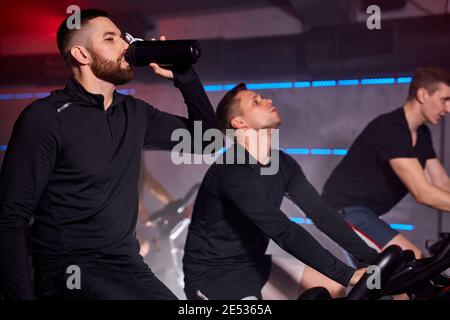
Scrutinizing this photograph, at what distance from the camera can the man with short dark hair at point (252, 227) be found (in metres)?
1.85

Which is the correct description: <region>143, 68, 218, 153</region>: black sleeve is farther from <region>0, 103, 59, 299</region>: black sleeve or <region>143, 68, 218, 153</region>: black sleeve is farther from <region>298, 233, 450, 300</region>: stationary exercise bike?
<region>298, 233, 450, 300</region>: stationary exercise bike

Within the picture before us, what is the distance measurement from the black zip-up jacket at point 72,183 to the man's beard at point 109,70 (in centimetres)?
7

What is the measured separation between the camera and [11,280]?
52.2 inches

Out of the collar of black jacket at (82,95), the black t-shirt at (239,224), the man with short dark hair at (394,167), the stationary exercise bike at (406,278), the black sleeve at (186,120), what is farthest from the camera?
the man with short dark hair at (394,167)

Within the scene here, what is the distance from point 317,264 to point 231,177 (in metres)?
0.46

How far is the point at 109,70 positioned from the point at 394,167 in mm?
1498

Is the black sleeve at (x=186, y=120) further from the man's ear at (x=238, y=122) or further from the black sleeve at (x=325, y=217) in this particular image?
the black sleeve at (x=325, y=217)

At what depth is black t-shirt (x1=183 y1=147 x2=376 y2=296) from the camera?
1.91 metres

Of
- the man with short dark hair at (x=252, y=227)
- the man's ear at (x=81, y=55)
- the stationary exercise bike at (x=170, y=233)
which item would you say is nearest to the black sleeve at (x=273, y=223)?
the man with short dark hair at (x=252, y=227)

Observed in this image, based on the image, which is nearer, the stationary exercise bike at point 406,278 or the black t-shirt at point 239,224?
the stationary exercise bike at point 406,278

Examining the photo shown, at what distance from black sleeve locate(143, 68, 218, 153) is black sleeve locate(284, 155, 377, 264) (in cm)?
52

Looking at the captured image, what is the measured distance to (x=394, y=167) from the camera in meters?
2.49

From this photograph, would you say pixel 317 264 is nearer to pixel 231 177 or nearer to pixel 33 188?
pixel 231 177
